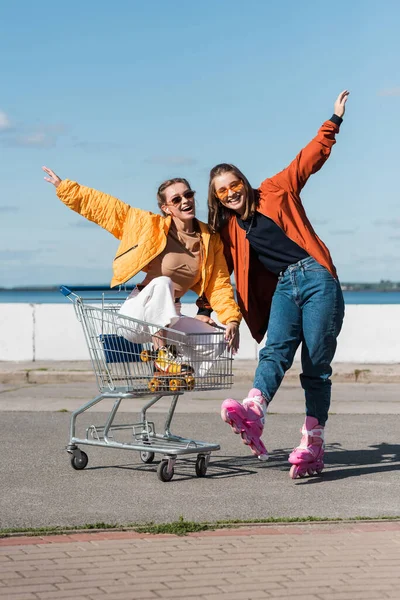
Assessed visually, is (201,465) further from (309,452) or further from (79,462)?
(79,462)

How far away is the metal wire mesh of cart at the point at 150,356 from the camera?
6762 millimetres

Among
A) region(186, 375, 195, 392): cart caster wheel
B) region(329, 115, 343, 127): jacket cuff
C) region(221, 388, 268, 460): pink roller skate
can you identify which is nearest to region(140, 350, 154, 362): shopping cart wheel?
region(186, 375, 195, 392): cart caster wheel

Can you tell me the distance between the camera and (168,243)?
707 centimetres

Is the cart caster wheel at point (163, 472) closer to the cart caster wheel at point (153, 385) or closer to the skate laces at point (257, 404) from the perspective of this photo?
the cart caster wheel at point (153, 385)

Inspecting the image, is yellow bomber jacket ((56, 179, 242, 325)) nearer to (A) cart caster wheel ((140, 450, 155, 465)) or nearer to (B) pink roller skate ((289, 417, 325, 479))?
(B) pink roller skate ((289, 417, 325, 479))

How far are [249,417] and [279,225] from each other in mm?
1308

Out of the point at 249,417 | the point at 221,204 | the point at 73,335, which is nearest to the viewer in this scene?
the point at 249,417

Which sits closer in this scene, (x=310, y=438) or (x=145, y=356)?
(x=145, y=356)

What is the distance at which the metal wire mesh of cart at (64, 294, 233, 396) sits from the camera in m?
6.76

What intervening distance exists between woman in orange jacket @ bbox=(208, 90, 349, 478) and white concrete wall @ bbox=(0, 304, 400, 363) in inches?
372

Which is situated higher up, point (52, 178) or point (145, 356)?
point (52, 178)

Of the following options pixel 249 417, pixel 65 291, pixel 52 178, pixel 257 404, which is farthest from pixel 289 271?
pixel 52 178

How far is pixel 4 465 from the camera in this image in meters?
7.66

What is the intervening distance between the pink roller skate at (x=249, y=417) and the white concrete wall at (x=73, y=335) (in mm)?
9918
